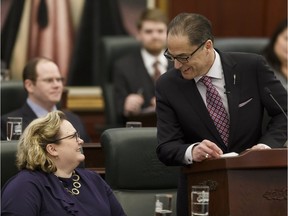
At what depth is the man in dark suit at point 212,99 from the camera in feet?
12.3

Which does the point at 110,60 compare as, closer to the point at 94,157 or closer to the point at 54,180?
the point at 94,157

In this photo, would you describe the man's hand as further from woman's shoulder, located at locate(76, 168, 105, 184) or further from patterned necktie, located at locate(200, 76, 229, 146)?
patterned necktie, located at locate(200, 76, 229, 146)

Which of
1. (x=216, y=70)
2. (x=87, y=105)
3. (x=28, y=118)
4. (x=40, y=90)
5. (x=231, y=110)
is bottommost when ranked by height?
(x=87, y=105)

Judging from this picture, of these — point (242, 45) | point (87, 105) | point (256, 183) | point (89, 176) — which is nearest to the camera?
point (256, 183)

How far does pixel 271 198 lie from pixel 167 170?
3.92ft

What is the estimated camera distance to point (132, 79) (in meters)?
7.16

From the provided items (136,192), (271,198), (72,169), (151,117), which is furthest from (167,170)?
(151,117)

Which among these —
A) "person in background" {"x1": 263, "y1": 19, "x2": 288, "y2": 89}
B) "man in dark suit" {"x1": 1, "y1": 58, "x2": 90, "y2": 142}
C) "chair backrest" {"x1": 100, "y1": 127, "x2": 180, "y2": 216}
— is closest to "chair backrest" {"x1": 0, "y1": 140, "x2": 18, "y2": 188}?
"chair backrest" {"x1": 100, "y1": 127, "x2": 180, "y2": 216}

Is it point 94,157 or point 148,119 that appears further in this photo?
point 148,119

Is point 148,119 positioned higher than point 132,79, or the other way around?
point 132,79

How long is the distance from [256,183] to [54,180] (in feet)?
3.03

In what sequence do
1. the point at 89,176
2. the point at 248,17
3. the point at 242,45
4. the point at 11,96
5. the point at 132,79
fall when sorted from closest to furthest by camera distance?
1. the point at 89,176
2. the point at 11,96
3. the point at 132,79
4. the point at 242,45
5. the point at 248,17

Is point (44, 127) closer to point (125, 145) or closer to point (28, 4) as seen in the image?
point (125, 145)

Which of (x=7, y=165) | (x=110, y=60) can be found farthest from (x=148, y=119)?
(x=7, y=165)
